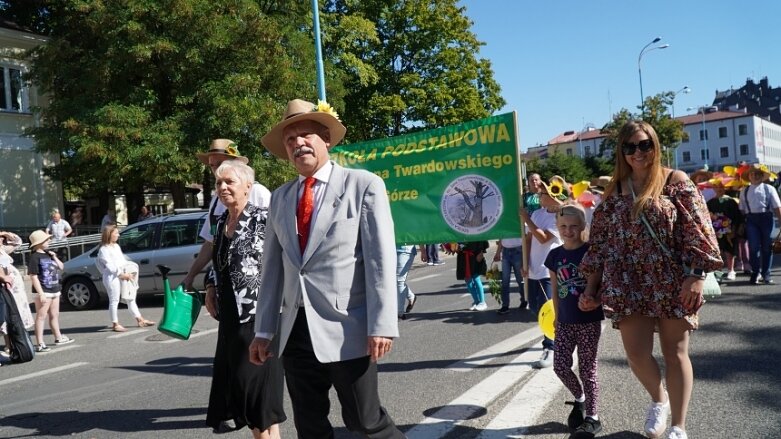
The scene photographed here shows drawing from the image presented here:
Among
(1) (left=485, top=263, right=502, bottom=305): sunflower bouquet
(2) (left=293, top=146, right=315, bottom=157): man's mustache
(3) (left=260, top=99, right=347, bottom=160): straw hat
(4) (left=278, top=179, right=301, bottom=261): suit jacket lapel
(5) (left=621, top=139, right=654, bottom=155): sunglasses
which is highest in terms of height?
(3) (left=260, top=99, right=347, bottom=160): straw hat

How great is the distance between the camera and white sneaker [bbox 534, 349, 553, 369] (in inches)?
214

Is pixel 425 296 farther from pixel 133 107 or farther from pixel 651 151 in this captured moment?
pixel 133 107

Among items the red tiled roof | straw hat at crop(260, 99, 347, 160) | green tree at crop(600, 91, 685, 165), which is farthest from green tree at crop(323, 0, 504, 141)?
the red tiled roof

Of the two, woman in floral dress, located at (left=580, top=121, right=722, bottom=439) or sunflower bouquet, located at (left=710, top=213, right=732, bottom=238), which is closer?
woman in floral dress, located at (left=580, top=121, right=722, bottom=439)

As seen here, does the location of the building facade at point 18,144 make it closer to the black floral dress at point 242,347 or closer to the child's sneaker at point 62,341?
the child's sneaker at point 62,341

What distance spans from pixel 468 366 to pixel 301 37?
17860 mm

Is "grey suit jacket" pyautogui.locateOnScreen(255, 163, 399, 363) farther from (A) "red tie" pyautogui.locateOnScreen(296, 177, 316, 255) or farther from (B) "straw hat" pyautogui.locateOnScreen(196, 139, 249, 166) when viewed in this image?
(B) "straw hat" pyautogui.locateOnScreen(196, 139, 249, 166)

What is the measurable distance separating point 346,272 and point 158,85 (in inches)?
738

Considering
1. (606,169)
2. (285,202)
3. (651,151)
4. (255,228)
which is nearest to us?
(285,202)

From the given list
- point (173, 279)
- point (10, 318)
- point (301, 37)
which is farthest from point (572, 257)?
point (301, 37)

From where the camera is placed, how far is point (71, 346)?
844cm

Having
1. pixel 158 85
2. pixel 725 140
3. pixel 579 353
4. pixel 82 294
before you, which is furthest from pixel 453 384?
pixel 725 140

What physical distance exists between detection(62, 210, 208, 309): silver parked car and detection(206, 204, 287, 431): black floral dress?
8.47 metres

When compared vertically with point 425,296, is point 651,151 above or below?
above
